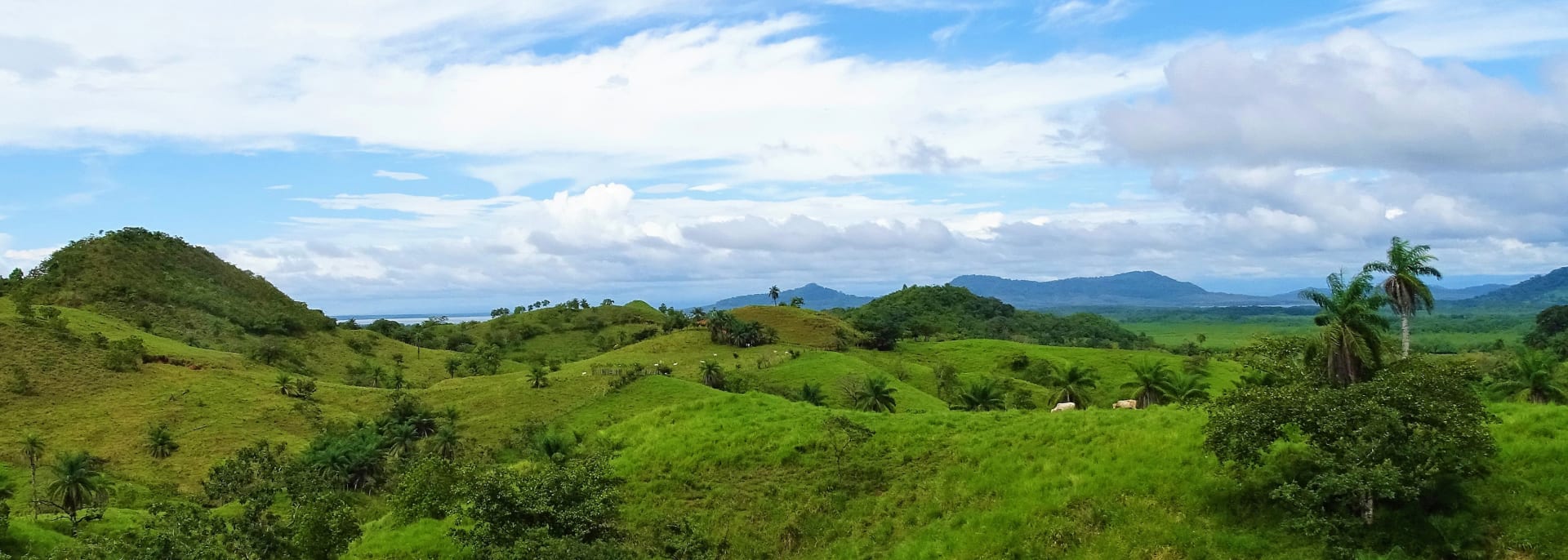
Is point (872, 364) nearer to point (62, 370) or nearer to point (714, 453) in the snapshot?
point (714, 453)

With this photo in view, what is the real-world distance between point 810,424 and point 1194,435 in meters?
19.9

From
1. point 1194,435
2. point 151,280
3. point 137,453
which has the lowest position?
point 137,453

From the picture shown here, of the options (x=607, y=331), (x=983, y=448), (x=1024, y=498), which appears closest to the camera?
(x=1024, y=498)

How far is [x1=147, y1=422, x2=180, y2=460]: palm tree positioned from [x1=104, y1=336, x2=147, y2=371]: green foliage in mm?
23098

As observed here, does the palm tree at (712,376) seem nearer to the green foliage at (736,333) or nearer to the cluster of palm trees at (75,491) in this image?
the green foliage at (736,333)

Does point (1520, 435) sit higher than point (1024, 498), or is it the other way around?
point (1520, 435)

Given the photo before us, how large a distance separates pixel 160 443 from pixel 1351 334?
3455 inches

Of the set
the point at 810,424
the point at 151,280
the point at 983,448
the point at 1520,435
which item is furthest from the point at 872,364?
the point at 151,280

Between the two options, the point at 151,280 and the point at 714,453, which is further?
the point at 151,280

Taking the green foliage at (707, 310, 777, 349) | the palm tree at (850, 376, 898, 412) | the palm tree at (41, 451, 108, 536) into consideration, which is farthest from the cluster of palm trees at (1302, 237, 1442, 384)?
the green foliage at (707, 310, 777, 349)

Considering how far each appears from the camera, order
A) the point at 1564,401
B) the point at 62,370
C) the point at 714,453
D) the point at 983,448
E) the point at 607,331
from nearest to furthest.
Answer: the point at 983,448
the point at 714,453
the point at 1564,401
the point at 62,370
the point at 607,331

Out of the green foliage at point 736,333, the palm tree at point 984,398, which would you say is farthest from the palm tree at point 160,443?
the green foliage at point 736,333

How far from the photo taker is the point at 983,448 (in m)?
39.4

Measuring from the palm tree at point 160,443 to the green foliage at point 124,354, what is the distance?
75.8 ft
